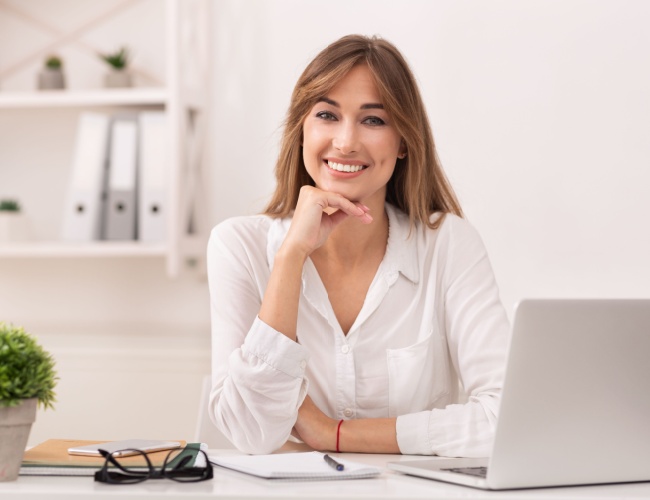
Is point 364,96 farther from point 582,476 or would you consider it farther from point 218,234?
point 582,476

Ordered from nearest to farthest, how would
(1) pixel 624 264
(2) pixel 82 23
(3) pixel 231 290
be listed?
(3) pixel 231 290, (1) pixel 624 264, (2) pixel 82 23

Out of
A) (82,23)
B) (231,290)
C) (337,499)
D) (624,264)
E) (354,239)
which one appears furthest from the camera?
(82,23)

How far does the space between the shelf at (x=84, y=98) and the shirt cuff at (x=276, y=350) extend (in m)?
1.29

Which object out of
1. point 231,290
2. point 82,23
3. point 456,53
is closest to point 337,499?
point 231,290

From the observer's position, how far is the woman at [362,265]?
1.72m

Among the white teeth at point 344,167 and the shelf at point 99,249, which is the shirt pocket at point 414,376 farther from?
the shelf at point 99,249

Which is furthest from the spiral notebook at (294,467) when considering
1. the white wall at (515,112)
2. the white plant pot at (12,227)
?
the white plant pot at (12,227)

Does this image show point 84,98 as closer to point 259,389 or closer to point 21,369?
point 259,389

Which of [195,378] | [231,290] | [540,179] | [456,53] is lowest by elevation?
[195,378]

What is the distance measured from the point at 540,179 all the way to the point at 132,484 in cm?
183

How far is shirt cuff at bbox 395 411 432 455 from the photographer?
1523 millimetres

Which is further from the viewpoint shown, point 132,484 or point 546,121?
point 546,121

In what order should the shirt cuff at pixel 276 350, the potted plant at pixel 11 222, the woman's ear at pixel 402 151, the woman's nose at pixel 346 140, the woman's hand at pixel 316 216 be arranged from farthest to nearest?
the potted plant at pixel 11 222
the woman's ear at pixel 402 151
the woman's nose at pixel 346 140
the woman's hand at pixel 316 216
the shirt cuff at pixel 276 350

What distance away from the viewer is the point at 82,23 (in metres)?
2.86
